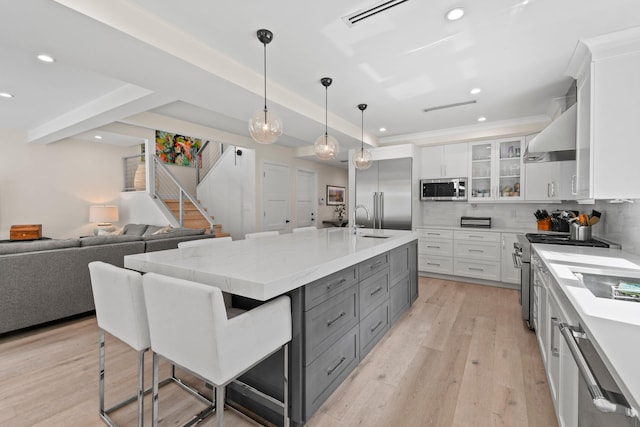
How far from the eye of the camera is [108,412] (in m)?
1.70

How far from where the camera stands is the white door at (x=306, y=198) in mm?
6691

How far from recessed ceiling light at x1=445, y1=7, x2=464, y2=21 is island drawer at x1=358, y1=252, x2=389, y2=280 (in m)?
1.83

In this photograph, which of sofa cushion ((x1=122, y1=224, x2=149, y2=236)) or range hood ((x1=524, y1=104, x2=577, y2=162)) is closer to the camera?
range hood ((x1=524, y1=104, x2=577, y2=162))

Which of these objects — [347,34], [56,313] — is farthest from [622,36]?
[56,313]

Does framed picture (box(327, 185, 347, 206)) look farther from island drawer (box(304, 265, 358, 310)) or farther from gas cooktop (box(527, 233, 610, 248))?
→ island drawer (box(304, 265, 358, 310))

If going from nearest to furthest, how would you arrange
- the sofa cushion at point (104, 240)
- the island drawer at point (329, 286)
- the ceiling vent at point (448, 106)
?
the island drawer at point (329, 286) < the sofa cushion at point (104, 240) < the ceiling vent at point (448, 106)

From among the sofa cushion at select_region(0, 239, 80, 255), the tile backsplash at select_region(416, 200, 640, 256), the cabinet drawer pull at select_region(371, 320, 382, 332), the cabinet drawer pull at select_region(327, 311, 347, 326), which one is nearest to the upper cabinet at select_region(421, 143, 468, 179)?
the tile backsplash at select_region(416, 200, 640, 256)

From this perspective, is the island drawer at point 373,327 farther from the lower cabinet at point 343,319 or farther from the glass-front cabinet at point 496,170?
the glass-front cabinet at point 496,170

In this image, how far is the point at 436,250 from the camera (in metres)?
4.83

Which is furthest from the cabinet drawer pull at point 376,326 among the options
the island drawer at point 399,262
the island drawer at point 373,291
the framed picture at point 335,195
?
the framed picture at point 335,195

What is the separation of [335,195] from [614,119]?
255 inches

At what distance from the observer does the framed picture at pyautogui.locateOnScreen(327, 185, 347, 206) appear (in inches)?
311

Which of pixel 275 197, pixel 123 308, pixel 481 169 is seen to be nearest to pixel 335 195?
pixel 275 197

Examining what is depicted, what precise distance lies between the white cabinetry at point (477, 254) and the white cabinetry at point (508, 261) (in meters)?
0.05
